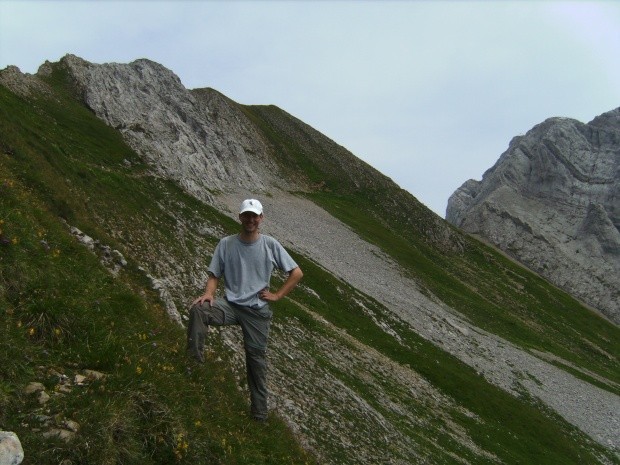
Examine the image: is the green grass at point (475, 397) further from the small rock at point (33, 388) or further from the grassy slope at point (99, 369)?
the small rock at point (33, 388)

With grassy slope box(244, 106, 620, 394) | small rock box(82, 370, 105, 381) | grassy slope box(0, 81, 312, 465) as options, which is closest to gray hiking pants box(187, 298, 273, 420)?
grassy slope box(0, 81, 312, 465)

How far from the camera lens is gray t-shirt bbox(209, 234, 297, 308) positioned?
11797 millimetres

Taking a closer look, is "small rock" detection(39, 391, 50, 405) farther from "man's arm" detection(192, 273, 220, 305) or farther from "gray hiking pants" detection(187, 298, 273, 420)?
"gray hiking pants" detection(187, 298, 273, 420)

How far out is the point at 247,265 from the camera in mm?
11852

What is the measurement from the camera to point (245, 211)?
11.4m

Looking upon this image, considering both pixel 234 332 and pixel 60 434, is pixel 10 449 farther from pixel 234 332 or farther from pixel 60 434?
pixel 234 332

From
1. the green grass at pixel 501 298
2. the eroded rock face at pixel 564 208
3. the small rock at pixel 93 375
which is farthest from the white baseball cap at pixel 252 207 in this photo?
the eroded rock face at pixel 564 208

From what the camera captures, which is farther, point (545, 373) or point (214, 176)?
point (214, 176)

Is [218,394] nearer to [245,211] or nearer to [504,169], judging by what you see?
[245,211]

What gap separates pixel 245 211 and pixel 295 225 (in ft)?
190

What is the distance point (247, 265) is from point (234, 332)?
43.9ft

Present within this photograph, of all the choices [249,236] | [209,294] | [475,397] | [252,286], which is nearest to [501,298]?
→ [475,397]

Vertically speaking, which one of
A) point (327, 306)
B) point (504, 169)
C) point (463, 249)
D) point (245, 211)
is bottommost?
point (327, 306)

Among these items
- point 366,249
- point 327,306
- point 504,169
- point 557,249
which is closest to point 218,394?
point 327,306
